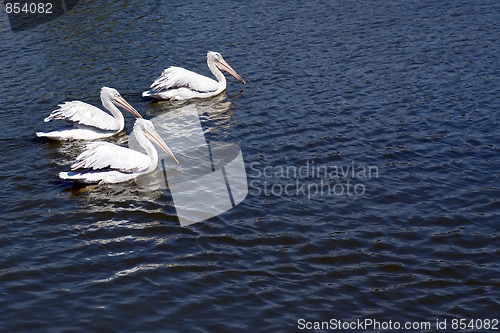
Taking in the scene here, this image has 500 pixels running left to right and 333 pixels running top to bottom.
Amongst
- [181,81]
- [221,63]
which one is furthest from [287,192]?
[221,63]

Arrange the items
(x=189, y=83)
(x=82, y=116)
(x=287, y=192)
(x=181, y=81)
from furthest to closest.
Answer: (x=189, y=83) → (x=181, y=81) → (x=82, y=116) → (x=287, y=192)

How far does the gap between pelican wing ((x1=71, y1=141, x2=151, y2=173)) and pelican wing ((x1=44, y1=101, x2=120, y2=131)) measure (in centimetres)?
142

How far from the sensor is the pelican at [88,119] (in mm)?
10039

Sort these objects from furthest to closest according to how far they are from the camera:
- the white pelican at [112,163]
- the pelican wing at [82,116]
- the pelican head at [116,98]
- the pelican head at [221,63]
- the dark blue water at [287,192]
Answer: the pelican head at [221,63] → the pelican head at [116,98] → the pelican wing at [82,116] → the white pelican at [112,163] → the dark blue water at [287,192]

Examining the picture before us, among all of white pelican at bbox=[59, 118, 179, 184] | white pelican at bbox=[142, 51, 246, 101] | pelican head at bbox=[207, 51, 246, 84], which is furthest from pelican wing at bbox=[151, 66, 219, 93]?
A: white pelican at bbox=[59, 118, 179, 184]

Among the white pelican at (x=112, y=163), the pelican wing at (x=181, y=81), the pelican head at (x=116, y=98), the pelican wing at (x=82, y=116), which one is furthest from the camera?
the pelican wing at (x=181, y=81)

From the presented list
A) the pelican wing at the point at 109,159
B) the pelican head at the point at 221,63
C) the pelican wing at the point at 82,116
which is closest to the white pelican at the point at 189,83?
the pelican head at the point at 221,63

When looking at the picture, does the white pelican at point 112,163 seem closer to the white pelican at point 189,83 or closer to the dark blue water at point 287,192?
the dark blue water at point 287,192

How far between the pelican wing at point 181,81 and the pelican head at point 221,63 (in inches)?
12.5

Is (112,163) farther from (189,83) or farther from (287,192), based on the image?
(189,83)

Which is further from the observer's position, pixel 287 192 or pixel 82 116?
pixel 82 116

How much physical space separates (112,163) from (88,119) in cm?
181

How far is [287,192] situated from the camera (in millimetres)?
8242

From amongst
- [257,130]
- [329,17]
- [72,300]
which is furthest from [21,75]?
[72,300]
